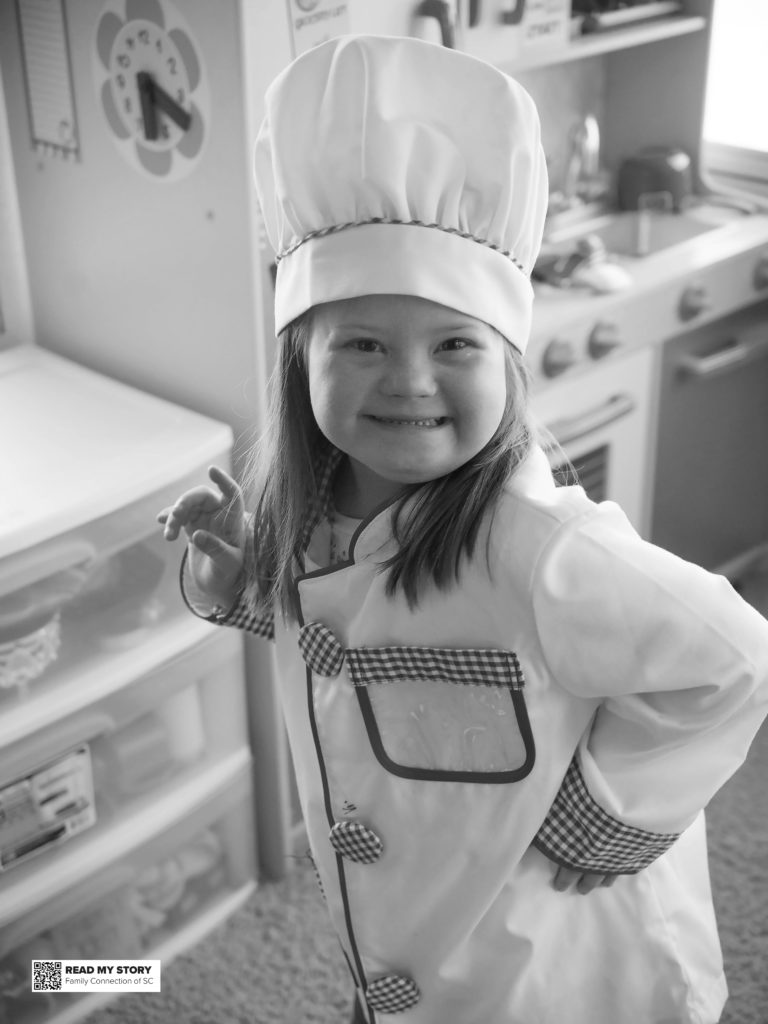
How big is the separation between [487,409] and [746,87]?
1797mm

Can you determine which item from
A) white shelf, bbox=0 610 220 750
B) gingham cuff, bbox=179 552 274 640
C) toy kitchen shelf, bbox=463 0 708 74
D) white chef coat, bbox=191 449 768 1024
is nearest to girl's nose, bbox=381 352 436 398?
white chef coat, bbox=191 449 768 1024

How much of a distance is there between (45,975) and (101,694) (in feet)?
1.29

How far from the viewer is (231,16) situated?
1221mm

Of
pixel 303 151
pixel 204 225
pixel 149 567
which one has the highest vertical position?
pixel 303 151

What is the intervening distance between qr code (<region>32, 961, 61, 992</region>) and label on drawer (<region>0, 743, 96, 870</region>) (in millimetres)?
163

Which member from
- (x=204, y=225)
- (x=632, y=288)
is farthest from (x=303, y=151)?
(x=632, y=288)

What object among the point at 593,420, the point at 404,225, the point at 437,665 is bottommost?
the point at 593,420

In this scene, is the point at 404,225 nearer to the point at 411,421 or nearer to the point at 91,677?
the point at 411,421

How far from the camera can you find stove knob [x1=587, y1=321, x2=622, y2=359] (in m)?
1.78

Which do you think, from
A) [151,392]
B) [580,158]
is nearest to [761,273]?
[580,158]

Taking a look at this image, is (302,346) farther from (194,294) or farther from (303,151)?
(194,294)

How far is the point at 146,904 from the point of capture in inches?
64.1

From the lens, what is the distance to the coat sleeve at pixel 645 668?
0.85 m

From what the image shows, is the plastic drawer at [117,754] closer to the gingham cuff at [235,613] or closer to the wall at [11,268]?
the gingham cuff at [235,613]
